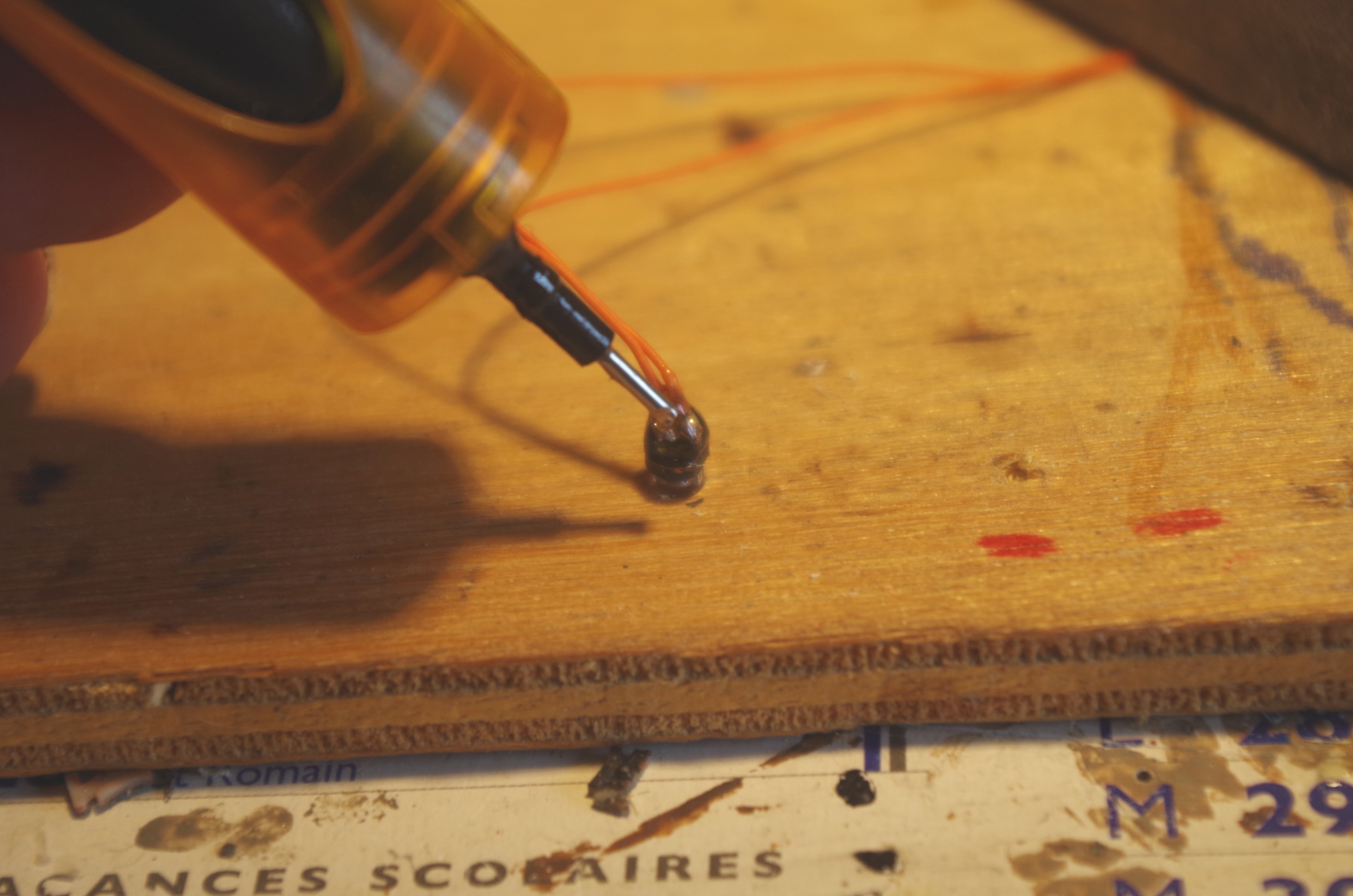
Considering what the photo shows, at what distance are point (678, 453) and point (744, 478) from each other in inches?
1.9

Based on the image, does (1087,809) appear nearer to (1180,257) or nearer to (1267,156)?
(1180,257)

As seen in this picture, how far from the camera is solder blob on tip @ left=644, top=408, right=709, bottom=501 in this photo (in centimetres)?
52

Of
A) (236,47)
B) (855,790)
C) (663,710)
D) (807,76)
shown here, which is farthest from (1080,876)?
(807,76)

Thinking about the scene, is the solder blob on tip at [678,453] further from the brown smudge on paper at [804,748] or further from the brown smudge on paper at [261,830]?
the brown smudge on paper at [261,830]

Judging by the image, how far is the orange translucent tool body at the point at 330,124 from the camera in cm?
40

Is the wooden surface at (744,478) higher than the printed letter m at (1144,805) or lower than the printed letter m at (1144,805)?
higher

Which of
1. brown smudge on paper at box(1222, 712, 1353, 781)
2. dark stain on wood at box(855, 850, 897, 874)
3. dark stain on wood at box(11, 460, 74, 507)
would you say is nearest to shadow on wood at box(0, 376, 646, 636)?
dark stain on wood at box(11, 460, 74, 507)

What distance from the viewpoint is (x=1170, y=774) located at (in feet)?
1.70

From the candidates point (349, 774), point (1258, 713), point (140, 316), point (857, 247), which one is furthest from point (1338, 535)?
point (140, 316)

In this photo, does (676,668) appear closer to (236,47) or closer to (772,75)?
(236,47)

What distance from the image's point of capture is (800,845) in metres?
0.51

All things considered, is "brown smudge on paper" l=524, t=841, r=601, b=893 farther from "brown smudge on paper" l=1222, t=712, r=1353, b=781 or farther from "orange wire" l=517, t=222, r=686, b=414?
"brown smudge on paper" l=1222, t=712, r=1353, b=781

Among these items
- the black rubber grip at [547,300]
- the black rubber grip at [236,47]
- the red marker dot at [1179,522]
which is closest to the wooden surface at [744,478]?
the red marker dot at [1179,522]

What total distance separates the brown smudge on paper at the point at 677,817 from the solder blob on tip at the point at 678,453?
0.53 ft
